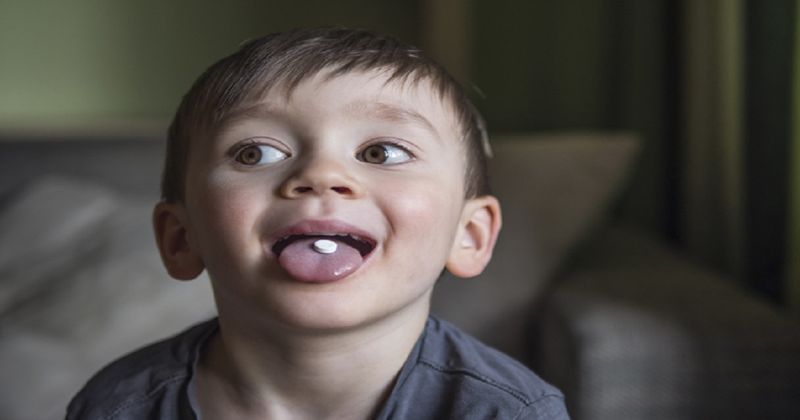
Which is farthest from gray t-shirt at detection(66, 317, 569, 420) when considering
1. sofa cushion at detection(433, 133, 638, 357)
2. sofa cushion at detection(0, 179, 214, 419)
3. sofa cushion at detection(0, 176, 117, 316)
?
sofa cushion at detection(0, 176, 117, 316)

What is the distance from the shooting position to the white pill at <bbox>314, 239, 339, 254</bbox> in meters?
0.67

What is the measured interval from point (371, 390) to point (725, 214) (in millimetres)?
1179

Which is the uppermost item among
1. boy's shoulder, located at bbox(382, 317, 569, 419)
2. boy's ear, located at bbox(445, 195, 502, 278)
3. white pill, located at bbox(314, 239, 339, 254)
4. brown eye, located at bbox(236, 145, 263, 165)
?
brown eye, located at bbox(236, 145, 263, 165)

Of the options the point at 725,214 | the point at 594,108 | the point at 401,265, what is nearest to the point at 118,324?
the point at 401,265

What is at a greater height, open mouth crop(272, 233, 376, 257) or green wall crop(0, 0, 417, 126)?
open mouth crop(272, 233, 376, 257)

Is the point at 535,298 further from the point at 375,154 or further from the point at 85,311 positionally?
the point at 375,154

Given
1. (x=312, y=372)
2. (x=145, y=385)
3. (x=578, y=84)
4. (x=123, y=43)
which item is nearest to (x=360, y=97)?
(x=312, y=372)

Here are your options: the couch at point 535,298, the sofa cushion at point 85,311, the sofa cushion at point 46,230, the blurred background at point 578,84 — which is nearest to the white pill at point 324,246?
Result: the blurred background at point 578,84

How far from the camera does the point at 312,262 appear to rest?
667mm

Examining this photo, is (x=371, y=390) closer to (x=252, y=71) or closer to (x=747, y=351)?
(x=252, y=71)

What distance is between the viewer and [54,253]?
1724 mm

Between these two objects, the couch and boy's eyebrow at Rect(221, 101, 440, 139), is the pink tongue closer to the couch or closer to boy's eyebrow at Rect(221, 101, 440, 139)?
boy's eyebrow at Rect(221, 101, 440, 139)

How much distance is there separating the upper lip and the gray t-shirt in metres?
0.18

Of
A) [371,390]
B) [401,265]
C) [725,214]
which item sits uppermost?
[401,265]
